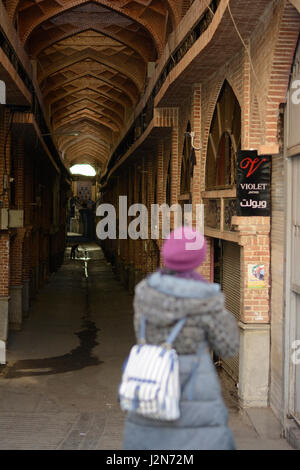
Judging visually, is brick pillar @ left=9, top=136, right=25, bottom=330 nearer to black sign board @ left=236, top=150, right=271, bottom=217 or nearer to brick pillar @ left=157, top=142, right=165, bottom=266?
brick pillar @ left=157, top=142, right=165, bottom=266

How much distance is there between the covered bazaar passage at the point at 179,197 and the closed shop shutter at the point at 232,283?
0.05m

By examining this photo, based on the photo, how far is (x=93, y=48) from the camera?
23578mm

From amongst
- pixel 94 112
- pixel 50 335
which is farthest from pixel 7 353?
pixel 94 112

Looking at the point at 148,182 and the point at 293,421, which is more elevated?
the point at 148,182

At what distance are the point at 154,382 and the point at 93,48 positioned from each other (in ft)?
70.9

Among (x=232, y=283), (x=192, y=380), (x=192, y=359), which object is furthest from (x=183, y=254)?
(x=232, y=283)

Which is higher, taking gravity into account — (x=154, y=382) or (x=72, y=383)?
(x=154, y=382)

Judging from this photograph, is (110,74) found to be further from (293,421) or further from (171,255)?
(171,255)

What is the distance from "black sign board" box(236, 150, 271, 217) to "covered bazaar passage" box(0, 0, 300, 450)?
0.01 meters

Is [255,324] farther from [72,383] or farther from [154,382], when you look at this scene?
[154,382]

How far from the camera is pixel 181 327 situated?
3562mm

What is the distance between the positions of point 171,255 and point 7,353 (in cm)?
1124

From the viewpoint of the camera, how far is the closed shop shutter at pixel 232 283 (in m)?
10.4

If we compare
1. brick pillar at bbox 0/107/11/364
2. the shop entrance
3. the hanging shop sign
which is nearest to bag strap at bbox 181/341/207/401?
the hanging shop sign
